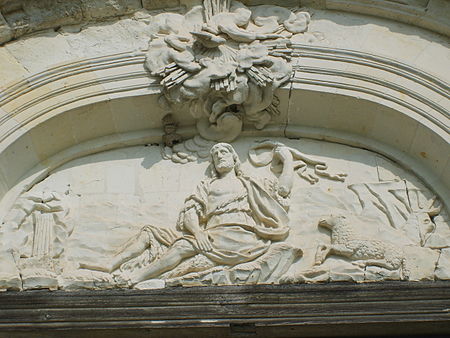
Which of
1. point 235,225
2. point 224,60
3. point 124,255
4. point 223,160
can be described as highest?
point 224,60

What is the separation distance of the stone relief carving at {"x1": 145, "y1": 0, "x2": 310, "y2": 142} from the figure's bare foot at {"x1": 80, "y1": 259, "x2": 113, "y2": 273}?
1379 millimetres

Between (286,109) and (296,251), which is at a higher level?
(286,109)

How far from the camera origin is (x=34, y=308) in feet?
18.8

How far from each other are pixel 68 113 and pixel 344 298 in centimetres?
268

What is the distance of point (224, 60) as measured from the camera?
22.3ft

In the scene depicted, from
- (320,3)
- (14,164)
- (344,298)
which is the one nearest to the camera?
(344,298)

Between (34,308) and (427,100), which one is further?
(427,100)

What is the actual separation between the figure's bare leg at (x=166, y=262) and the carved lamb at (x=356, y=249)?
36.1 inches

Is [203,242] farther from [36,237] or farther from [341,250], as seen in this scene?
[36,237]

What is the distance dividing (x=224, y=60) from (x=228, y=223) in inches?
53.7

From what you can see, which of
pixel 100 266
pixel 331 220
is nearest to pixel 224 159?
pixel 331 220

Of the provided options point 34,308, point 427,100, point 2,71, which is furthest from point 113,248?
point 427,100

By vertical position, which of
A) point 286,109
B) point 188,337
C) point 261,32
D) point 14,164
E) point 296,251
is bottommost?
point 188,337

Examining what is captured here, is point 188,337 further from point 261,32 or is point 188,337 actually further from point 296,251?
point 261,32
